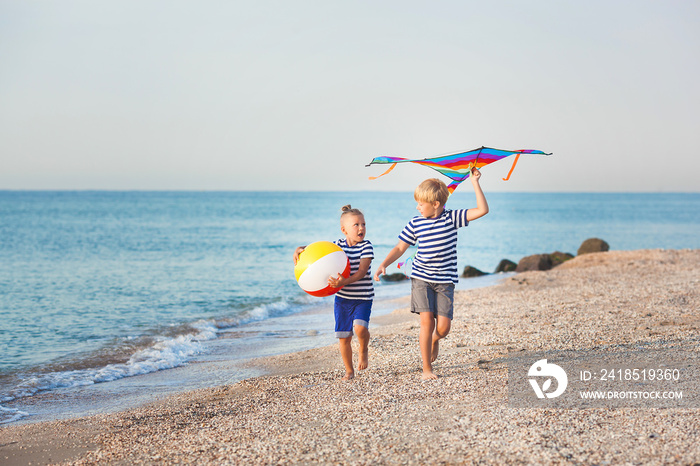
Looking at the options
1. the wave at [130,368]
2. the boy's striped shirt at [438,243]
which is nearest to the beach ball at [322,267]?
the boy's striped shirt at [438,243]

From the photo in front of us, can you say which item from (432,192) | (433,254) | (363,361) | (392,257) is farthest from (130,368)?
(432,192)

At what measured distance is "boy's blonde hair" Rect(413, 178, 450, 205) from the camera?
5.61m

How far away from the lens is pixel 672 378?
17.3 ft

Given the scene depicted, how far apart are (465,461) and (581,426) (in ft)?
3.54

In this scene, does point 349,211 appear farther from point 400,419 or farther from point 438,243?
point 400,419

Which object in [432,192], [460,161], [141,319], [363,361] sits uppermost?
[460,161]

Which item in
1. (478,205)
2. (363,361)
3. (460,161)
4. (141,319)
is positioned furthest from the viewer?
(141,319)

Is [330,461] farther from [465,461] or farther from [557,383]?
[557,383]

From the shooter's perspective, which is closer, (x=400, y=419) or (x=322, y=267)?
(x=400, y=419)

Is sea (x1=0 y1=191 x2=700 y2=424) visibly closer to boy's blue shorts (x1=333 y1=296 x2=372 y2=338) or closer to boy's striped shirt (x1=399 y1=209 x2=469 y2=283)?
boy's blue shorts (x1=333 y1=296 x2=372 y2=338)

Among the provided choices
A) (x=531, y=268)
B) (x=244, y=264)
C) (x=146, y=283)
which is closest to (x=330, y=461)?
(x=146, y=283)

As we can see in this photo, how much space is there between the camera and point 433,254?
5.61 meters

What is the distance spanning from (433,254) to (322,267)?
1108mm

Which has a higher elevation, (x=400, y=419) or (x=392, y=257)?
(x=392, y=257)
